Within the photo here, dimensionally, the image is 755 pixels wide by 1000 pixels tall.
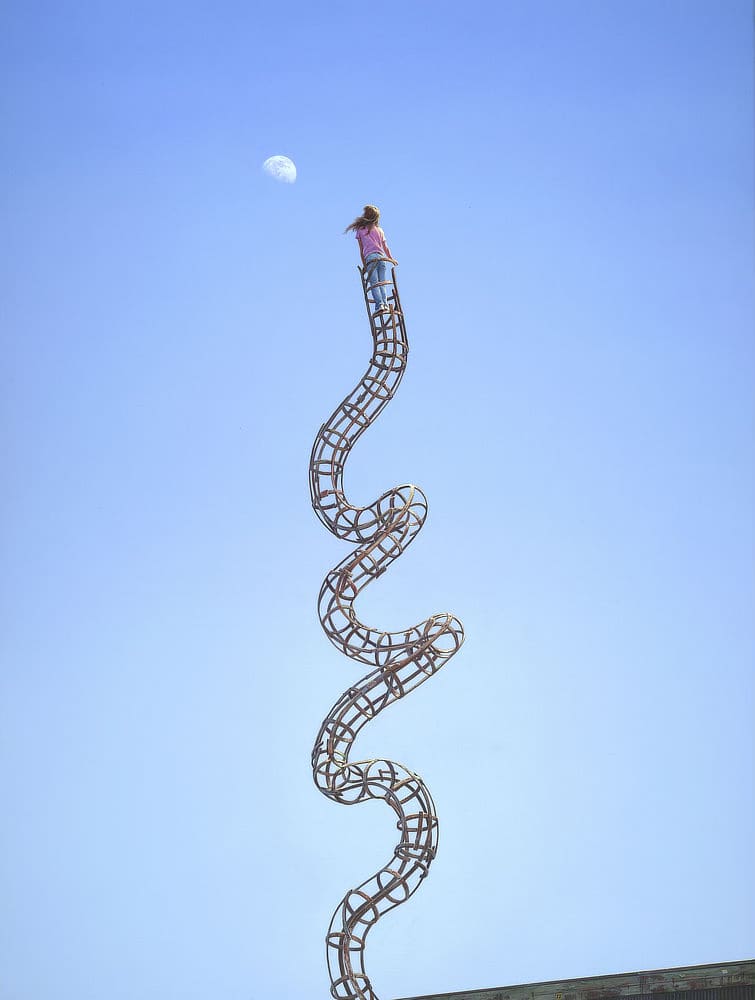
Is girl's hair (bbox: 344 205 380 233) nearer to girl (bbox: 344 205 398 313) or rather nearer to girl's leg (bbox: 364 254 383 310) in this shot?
girl (bbox: 344 205 398 313)

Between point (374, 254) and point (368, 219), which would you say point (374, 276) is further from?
point (368, 219)

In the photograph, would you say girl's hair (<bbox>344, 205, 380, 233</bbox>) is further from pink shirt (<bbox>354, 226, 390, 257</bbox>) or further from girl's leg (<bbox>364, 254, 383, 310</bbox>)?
girl's leg (<bbox>364, 254, 383, 310</bbox>)

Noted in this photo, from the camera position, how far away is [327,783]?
171 inches

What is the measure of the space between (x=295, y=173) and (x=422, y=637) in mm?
2801

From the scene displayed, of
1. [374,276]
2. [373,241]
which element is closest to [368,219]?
[373,241]

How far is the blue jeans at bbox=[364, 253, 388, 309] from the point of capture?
15.0 feet

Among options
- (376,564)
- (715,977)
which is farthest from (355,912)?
(715,977)

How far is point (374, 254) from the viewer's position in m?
4.57

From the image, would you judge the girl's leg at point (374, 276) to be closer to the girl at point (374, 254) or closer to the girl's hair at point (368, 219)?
the girl at point (374, 254)

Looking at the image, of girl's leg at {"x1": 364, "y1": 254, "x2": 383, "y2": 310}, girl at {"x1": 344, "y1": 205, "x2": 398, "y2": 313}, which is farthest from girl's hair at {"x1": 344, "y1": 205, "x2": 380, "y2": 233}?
girl's leg at {"x1": 364, "y1": 254, "x2": 383, "y2": 310}

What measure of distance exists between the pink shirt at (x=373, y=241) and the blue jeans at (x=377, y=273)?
0.07 ft

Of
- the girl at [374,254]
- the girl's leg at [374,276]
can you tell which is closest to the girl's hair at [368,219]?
the girl at [374,254]

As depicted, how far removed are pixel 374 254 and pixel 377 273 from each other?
0.08 meters

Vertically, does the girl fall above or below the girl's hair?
below
